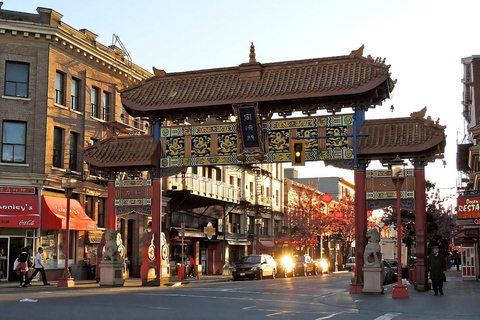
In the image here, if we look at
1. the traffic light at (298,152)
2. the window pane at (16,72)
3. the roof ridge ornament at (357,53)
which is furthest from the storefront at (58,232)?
the roof ridge ornament at (357,53)

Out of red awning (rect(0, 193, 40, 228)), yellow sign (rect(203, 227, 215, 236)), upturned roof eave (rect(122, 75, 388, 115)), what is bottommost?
yellow sign (rect(203, 227, 215, 236))

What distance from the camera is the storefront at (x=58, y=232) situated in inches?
1345

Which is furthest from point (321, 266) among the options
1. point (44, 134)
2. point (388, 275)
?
point (44, 134)

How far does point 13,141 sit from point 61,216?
4.67 meters

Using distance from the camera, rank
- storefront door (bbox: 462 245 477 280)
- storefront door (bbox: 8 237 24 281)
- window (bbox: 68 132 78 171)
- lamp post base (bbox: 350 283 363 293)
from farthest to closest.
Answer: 1. storefront door (bbox: 462 245 477 280)
2. window (bbox: 68 132 78 171)
3. storefront door (bbox: 8 237 24 281)
4. lamp post base (bbox: 350 283 363 293)

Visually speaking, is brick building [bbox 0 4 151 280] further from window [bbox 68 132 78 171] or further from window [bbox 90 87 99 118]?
window [bbox 90 87 99 118]

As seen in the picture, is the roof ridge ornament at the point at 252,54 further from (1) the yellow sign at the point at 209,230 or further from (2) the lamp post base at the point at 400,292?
(1) the yellow sign at the point at 209,230

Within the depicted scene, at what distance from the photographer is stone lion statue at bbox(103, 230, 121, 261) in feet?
94.8

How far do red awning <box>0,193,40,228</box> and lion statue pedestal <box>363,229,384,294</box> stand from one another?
17.4 m

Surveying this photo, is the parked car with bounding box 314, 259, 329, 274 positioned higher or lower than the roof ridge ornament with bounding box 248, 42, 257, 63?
lower

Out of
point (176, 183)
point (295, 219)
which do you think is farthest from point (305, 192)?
point (176, 183)

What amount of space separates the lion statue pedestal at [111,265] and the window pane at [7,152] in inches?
345

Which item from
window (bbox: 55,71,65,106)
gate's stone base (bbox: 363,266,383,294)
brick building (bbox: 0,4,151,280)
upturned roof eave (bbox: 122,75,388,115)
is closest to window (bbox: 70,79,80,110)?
brick building (bbox: 0,4,151,280)

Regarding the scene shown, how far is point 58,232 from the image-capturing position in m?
35.7
